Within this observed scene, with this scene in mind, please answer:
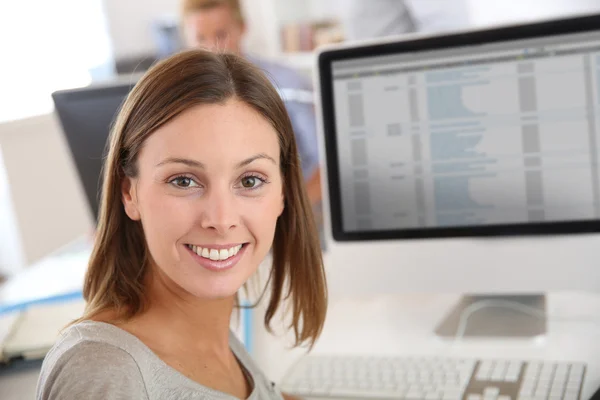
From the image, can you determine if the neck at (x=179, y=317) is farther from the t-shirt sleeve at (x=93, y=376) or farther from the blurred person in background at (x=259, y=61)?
the blurred person in background at (x=259, y=61)

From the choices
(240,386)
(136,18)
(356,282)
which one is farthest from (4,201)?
(240,386)

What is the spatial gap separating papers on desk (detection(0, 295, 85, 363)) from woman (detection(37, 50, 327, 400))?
0.92 ft

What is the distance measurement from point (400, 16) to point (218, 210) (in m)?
1.87

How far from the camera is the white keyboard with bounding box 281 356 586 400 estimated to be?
1050 mm

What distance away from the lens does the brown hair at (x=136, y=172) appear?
0.87m

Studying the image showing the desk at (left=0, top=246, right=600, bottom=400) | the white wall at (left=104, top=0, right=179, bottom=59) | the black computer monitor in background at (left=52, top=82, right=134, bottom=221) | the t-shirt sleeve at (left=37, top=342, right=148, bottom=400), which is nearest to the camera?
the t-shirt sleeve at (left=37, top=342, right=148, bottom=400)

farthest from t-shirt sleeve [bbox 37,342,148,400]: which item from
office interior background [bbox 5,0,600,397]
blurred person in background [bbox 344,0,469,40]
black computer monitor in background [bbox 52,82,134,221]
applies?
office interior background [bbox 5,0,600,397]

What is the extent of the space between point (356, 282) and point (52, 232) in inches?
102

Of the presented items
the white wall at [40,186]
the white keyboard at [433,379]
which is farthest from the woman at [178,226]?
the white wall at [40,186]

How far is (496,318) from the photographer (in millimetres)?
1368

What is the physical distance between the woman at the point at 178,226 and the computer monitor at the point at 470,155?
0.34 meters

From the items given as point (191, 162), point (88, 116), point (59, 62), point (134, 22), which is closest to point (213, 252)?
point (191, 162)

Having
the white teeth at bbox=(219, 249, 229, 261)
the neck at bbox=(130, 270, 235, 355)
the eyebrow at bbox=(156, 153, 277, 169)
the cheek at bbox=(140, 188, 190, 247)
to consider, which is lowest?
the neck at bbox=(130, 270, 235, 355)

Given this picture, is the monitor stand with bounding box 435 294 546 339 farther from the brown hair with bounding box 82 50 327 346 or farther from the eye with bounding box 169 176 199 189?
the eye with bounding box 169 176 199 189
